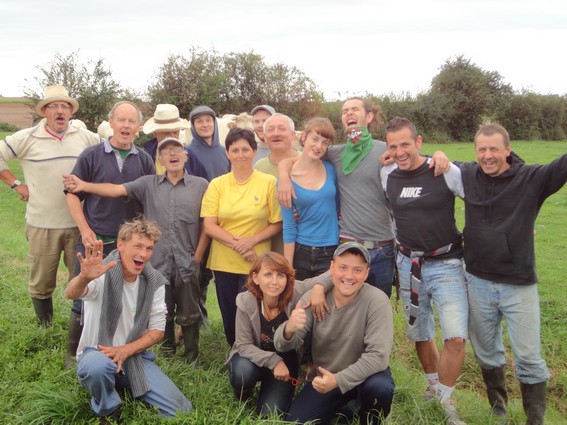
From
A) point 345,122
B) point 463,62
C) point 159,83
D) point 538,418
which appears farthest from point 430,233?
point 463,62

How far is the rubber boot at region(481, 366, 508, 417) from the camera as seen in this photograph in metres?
4.36

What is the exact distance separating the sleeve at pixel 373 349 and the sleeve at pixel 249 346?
21.2 inches

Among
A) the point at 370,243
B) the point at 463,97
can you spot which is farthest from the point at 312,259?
the point at 463,97

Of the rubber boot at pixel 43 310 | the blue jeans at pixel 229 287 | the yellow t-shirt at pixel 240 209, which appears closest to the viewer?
the yellow t-shirt at pixel 240 209

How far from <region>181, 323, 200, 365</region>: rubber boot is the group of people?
0.04 ft

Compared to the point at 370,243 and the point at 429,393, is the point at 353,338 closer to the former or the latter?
the point at 370,243

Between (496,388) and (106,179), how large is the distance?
142 inches

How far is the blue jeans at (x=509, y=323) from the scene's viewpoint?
12.9 feet

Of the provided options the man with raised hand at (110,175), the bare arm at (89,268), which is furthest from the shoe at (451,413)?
the man with raised hand at (110,175)

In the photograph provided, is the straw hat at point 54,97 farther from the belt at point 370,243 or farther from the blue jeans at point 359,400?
the blue jeans at point 359,400

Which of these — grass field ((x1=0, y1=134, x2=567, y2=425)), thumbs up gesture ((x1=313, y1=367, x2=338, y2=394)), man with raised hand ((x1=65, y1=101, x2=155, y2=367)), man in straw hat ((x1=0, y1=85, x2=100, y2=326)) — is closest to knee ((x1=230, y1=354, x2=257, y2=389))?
grass field ((x1=0, y1=134, x2=567, y2=425))

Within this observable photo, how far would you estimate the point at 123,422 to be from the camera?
3.76 m

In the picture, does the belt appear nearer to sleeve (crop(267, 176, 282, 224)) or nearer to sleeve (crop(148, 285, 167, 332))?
sleeve (crop(267, 176, 282, 224))

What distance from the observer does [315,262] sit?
455cm
